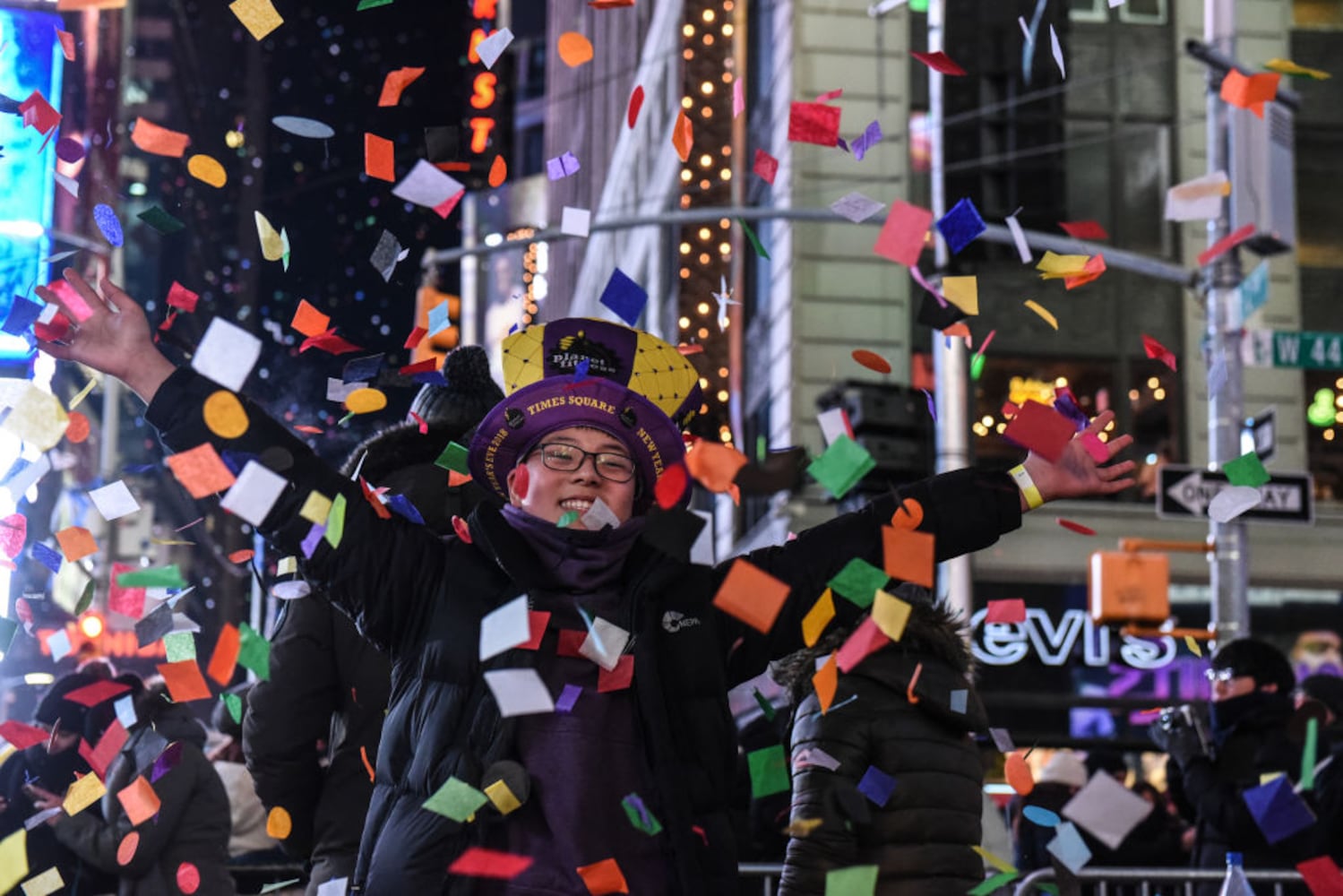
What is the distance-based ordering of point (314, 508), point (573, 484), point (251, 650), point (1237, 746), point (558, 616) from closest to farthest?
point (314, 508)
point (558, 616)
point (573, 484)
point (251, 650)
point (1237, 746)

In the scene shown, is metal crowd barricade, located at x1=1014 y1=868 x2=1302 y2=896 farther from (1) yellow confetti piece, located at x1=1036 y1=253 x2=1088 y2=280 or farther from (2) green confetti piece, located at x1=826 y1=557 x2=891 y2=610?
(2) green confetti piece, located at x1=826 y1=557 x2=891 y2=610

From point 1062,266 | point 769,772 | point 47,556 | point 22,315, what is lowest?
point 769,772

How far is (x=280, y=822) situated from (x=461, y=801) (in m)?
1.59

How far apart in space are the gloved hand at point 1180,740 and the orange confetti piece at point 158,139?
13.8ft

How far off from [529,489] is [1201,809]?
13.3 ft

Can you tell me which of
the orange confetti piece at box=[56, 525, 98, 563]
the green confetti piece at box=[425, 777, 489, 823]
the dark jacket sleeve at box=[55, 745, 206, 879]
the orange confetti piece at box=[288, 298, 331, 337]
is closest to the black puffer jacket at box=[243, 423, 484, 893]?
the orange confetti piece at box=[288, 298, 331, 337]

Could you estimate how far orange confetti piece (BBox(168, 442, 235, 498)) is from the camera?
3.25m

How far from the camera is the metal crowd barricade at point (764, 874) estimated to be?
6867 mm

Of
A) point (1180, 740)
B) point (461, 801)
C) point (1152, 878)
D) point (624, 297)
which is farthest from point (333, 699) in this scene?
point (1152, 878)

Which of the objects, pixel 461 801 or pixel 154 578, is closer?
pixel 461 801

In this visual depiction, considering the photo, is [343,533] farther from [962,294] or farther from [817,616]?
[962,294]

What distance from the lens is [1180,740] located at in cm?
675

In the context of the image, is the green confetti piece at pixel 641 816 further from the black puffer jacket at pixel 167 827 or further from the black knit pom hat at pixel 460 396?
the black puffer jacket at pixel 167 827

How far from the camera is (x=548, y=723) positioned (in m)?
3.25
